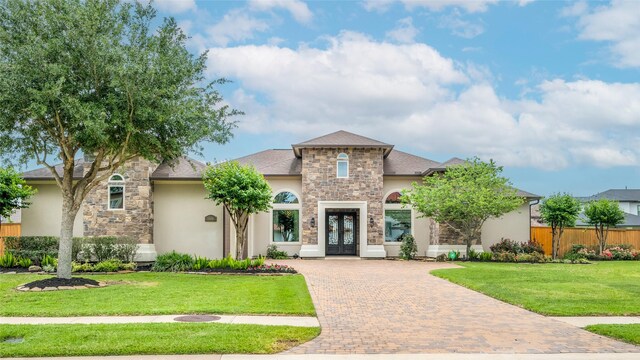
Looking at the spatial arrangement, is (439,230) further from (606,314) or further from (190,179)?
(606,314)

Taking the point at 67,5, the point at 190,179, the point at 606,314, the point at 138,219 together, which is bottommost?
the point at 606,314

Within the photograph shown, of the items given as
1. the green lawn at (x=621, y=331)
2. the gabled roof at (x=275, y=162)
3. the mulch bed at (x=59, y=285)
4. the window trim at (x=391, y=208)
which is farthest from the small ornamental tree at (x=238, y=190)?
the green lawn at (x=621, y=331)

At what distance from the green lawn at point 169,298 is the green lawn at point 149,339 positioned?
1.67 meters

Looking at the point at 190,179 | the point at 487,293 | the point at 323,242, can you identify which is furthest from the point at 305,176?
the point at 487,293

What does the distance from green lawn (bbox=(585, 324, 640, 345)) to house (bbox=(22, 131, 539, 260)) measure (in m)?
17.1

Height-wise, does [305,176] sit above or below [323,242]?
above

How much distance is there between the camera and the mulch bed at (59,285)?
1525cm

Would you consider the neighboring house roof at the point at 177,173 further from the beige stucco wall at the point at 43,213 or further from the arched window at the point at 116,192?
the beige stucco wall at the point at 43,213

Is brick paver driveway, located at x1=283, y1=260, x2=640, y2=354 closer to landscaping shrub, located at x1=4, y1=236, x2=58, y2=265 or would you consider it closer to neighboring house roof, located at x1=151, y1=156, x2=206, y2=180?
neighboring house roof, located at x1=151, y1=156, x2=206, y2=180

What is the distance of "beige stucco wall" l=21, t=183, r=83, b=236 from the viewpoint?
25.4 meters

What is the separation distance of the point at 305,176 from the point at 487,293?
14372 millimetres

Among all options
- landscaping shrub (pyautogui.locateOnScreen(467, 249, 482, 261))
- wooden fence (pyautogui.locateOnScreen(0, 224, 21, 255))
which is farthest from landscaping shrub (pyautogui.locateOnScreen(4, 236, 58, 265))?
landscaping shrub (pyautogui.locateOnScreen(467, 249, 482, 261))

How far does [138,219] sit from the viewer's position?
24141 millimetres

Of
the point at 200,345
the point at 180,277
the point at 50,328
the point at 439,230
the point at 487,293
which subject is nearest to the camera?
the point at 200,345
